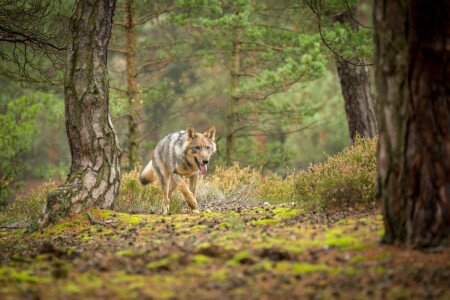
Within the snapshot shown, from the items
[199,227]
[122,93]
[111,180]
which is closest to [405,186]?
[199,227]

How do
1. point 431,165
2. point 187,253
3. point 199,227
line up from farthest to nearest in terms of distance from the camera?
point 199,227
point 187,253
point 431,165

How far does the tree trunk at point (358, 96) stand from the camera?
1465 cm

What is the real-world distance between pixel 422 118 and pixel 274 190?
7904 millimetres

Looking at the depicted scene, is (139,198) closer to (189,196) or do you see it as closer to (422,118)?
(189,196)

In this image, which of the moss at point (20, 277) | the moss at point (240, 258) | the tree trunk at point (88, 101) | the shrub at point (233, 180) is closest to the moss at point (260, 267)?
the moss at point (240, 258)

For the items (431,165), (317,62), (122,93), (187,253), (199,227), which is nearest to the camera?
(431,165)

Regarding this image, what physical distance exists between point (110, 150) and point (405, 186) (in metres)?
5.61

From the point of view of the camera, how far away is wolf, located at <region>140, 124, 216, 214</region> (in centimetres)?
1158

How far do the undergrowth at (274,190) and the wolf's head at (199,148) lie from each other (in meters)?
0.90

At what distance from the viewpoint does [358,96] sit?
14.7 meters

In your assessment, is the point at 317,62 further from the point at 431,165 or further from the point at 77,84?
the point at 431,165

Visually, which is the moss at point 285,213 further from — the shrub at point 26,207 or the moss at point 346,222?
the shrub at point 26,207

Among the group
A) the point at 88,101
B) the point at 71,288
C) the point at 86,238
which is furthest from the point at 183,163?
the point at 71,288

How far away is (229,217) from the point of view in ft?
29.3
